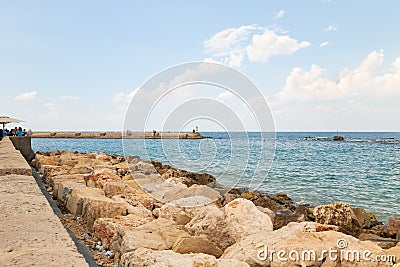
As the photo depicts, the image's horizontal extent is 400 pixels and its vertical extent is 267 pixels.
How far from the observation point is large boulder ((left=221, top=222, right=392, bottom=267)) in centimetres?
343

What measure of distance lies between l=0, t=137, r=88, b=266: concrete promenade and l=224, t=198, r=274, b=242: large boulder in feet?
7.22

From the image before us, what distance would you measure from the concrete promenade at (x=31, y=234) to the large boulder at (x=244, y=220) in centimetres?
220

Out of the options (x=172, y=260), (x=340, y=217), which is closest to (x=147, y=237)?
(x=172, y=260)

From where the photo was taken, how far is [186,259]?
3.01 metres

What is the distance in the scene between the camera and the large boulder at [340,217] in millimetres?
6742

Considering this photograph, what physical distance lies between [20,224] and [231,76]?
5080 millimetres

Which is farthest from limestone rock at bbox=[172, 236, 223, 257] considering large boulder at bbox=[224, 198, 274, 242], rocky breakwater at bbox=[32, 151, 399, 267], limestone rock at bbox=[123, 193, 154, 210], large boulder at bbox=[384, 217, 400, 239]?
large boulder at bbox=[384, 217, 400, 239]

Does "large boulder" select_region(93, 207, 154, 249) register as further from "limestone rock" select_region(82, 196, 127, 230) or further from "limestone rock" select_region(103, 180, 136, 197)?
"limestone rock" select_region(103, 180, 136, 197)

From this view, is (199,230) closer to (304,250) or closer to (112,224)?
(112,224)

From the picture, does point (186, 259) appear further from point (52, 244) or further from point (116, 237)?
point (116, 237)

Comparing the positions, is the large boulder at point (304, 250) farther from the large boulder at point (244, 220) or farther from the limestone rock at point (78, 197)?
the limestone rock at point (78, 197)

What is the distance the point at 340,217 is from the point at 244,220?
112 inches

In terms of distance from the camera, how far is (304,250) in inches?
→ 137

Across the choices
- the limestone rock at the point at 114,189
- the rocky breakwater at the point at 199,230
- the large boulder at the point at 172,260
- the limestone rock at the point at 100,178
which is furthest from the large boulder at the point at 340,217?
the limestone rock at the point at 100,178
